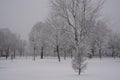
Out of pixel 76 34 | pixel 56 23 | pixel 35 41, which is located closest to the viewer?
pixel 76 34

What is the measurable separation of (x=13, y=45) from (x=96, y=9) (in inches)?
2128

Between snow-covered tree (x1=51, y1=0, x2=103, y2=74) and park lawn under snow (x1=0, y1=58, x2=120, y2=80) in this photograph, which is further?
snow-covered tree (x1=51, y1=0, x2=103, y2=74)

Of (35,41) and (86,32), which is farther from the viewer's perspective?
(35,41)

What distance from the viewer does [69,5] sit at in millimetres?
19328

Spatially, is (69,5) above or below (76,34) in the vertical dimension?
above

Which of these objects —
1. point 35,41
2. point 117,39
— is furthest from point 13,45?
point 117,39

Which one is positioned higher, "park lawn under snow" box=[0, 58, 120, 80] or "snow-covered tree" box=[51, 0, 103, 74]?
"snow-covered tree" box=[51, 0, 103, 74]

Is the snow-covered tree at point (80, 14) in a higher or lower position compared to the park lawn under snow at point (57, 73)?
higher

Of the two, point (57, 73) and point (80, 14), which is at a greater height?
point (80, 14)

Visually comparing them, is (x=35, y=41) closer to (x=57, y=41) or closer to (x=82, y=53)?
(x=57, y=41)

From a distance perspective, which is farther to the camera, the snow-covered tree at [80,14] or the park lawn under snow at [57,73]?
the snow-covered tree at [80,14]

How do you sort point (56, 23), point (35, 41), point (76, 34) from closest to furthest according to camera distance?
point (76, 34) < point (56, 23) < point (35, 41)

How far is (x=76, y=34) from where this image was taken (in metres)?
18.7

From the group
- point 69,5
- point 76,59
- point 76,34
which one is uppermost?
point 69,5
